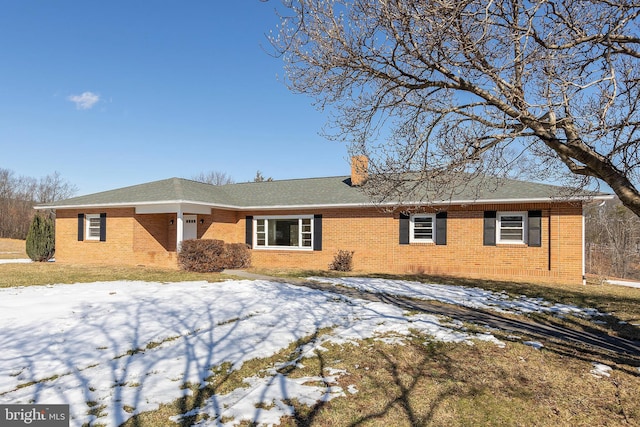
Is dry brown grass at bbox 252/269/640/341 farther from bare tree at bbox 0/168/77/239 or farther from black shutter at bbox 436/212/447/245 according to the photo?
bare tree at bbox 0/168/77/239

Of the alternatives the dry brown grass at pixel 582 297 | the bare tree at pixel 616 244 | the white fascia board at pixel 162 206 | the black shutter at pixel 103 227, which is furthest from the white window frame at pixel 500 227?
the black shutter at pixel 103 227

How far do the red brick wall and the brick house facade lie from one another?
35 mm

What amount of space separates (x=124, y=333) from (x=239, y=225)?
498 inches

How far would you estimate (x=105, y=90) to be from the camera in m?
15.1

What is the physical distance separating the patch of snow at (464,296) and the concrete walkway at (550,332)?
57 centimetres

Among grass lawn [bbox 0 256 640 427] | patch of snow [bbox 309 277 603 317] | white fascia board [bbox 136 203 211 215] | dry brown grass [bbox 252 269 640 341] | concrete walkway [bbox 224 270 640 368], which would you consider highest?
white fascia board [bbox 136 203 211 215]

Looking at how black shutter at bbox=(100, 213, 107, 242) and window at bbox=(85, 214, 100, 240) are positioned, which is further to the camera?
window at bbox=(85, 214, 100, 240)

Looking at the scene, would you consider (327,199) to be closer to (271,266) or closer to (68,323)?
(271,266)

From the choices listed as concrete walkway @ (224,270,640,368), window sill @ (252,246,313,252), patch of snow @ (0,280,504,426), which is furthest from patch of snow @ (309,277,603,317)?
window sill @ (252,246,313,252)

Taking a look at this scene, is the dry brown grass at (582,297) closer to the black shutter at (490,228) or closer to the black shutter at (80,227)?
the black shutter at (490,228)

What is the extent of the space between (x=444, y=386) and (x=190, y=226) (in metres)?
15.4

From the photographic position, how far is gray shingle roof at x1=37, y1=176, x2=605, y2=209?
13.5 metres

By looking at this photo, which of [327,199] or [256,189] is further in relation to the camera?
[256,189]

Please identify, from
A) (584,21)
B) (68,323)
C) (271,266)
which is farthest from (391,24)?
(271,266)
